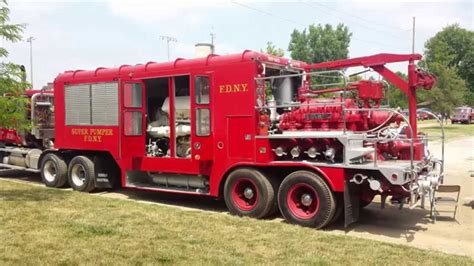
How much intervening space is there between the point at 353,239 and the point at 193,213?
294 centimetres

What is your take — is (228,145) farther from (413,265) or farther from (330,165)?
(413,265)

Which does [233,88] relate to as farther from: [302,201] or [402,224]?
[402,224]

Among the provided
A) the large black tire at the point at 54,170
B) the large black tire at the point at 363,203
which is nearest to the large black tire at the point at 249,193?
the large black tire at the point at 363,203

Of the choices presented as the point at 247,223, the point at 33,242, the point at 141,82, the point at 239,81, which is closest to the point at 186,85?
the point at 141,82

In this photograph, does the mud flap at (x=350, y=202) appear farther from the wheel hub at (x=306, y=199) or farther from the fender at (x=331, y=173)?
the wheel hub at (x=306, y=199)

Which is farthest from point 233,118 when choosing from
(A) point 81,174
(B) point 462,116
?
(B) point 462,116

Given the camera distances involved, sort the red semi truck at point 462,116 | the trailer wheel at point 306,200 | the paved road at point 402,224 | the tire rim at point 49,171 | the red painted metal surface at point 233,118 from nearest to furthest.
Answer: the paved road at point 402,224
the trailer wheel at point 306,200
the red painted metal surface at point 233,118
the tire rim at point 49,171
the red semi truck at point 462,116

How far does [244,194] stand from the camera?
8.80 metres

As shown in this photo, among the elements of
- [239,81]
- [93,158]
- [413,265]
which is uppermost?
[239,81]

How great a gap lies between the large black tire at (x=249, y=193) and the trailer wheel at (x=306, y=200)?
0.30 metres

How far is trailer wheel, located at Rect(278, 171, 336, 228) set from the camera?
764 centimetres

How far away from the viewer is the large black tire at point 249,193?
328 inches

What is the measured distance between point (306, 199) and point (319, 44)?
78.5 m

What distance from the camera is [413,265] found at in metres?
5.70
